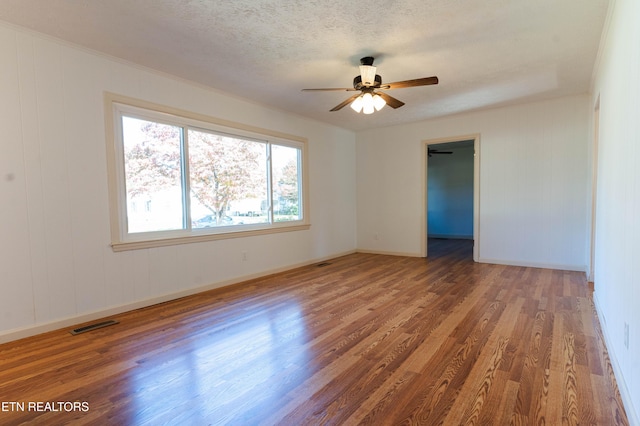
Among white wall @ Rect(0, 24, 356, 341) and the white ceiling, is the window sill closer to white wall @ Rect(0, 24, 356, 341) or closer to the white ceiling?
white wall @ Rect(0, 24, 356, 341)

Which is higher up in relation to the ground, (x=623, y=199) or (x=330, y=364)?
(x=623, y=199)

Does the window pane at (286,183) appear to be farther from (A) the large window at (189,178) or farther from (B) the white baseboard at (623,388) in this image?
(B) the white baseboard at (623,388)

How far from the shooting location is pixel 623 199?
77.2 inches

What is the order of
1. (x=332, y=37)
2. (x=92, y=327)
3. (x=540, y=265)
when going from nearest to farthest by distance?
1. (x=332, y=37)
2. (x=92, y=327)
3. (x=540, y=265)

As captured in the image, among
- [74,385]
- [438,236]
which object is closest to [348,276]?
[74,385]

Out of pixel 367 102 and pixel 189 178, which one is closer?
pixel 367 102

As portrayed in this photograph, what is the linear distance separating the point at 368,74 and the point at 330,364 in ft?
8.77

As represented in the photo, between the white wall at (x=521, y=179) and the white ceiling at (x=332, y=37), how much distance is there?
2.80 feet

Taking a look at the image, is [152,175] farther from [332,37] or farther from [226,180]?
[332,37]

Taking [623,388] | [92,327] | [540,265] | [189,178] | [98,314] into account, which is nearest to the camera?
[623,388]

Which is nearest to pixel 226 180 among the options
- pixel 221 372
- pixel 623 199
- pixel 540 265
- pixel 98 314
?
pixel 98 314

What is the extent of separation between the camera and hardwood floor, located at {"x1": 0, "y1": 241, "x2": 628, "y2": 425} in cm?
172

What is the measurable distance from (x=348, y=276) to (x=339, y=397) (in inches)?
118

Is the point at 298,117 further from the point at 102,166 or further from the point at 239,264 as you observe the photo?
the point at 102,166
